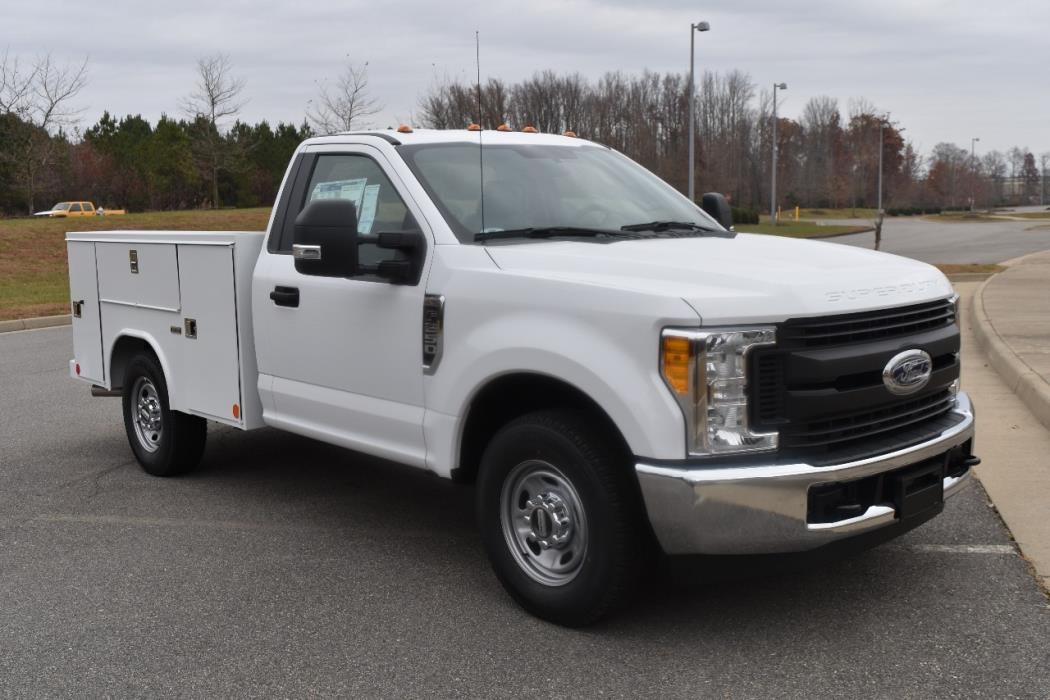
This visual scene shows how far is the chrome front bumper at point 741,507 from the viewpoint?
3.77 meters

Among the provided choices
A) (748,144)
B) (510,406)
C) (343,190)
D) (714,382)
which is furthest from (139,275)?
(748,144)

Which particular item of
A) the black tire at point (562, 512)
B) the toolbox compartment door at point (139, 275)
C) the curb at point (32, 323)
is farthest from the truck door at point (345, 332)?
the curb at point (32, 323)

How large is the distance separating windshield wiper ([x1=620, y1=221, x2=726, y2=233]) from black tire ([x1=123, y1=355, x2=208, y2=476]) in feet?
10.1

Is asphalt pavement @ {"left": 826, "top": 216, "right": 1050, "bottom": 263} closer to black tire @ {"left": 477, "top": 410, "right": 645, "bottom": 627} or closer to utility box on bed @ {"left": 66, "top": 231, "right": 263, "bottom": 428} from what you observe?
utility box on bed @ {"left": 66, "top": 231, "right": 263, "bottom": 428}

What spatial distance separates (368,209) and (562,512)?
6.19 ft

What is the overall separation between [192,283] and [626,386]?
3189mm

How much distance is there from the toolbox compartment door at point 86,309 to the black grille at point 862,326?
4918 millimetres

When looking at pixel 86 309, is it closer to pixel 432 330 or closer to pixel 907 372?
pixel 432 330

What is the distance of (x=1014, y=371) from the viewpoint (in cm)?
921

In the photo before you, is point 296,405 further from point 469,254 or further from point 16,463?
point 16,463

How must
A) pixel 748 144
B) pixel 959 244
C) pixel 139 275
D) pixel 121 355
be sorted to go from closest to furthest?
pixel 139 275 < pixel 121 355 < pixel 959 244 < pixel 748 144

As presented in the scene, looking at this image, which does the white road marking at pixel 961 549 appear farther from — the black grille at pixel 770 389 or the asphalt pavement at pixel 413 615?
the black grille at pixel 770 389

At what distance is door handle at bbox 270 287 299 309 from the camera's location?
17.9ft

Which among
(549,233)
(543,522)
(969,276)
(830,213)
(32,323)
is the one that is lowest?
(32,323)
